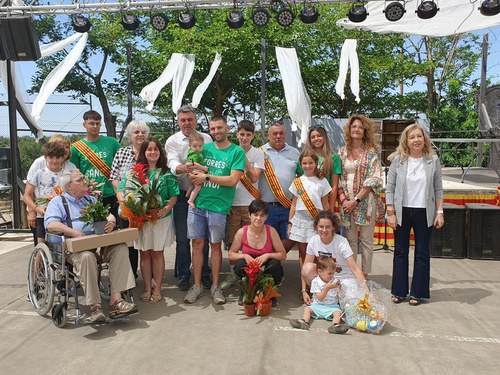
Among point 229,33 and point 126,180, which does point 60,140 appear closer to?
point 126,180

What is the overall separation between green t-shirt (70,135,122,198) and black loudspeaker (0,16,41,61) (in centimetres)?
284

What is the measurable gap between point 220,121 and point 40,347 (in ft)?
7.20

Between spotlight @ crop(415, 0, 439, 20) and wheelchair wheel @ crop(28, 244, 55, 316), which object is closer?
wheelchair wheel @ crop(28, 244, 55, 316)

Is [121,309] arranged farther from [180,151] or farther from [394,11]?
[394,11]

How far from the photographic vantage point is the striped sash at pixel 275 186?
4.20m

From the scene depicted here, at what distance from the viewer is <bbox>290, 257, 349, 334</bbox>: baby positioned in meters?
3.52

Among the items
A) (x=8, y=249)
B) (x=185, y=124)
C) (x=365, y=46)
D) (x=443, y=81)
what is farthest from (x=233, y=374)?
(x=443, y=81)

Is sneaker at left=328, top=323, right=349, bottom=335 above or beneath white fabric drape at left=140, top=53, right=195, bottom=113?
beneath

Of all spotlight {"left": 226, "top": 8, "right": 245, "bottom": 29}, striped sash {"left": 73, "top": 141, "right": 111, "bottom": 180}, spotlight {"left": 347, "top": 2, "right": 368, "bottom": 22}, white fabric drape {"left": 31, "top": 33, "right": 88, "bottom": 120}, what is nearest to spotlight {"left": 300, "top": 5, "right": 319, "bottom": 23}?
spotlight {"left": 347, "top": 2, "right": 368, "bottom": 22}

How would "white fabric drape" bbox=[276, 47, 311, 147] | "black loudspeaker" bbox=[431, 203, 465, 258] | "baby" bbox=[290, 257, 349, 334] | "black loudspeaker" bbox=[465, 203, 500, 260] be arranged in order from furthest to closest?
"white fabric drape" bbox=[276, 47, 311, 147] → "black loudspeaker" bbox=[431, 203, 465, 258] → "black loudspeaker" bbox=[465, 203, 500, 260] → "baby" bbox=[290, 257, 349, 334]

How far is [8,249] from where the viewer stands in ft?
20.2

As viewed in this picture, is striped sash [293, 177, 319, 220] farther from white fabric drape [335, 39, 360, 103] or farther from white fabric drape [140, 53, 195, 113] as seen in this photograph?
white fabric drape [140, 53, 195, 113]

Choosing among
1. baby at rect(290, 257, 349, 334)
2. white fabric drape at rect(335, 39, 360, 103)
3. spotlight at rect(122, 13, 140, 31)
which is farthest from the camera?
white fabric drape at rect(335, 39, 360, 103)

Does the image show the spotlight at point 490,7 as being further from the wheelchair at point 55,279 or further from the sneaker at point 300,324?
the wheelchair at point 55,279
